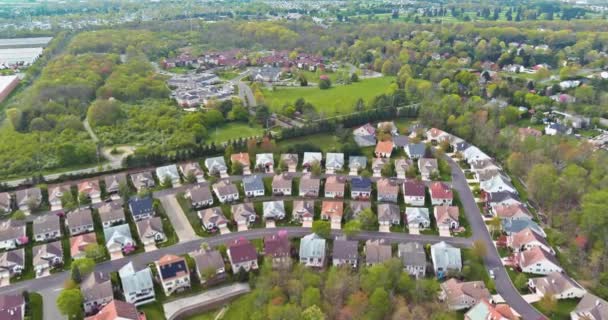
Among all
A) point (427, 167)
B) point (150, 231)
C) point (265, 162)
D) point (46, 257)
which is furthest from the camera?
point (265, 162)

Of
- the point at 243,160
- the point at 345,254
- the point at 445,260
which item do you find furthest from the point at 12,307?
the point at 445,260

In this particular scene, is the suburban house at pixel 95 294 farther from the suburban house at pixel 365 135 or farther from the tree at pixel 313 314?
the suburban house at pixel 365 135

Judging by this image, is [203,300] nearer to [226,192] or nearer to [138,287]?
[138,287]

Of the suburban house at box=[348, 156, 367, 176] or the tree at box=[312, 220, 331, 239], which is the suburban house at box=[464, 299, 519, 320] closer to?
the tree at box=[312, 220, 331, 239]

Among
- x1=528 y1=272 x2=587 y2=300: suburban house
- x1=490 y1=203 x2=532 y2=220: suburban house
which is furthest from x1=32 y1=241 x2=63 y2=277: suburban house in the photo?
x1=490 y1=203 x2=532 y2=220: suburban house

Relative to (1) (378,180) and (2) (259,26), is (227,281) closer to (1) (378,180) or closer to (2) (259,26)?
(1) (378,180)

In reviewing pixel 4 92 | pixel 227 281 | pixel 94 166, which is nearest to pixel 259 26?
pixel 4 92

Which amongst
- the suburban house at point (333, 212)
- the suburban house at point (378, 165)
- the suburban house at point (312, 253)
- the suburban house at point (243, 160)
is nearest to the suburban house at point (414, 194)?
the suburban house at point (378, 165)
